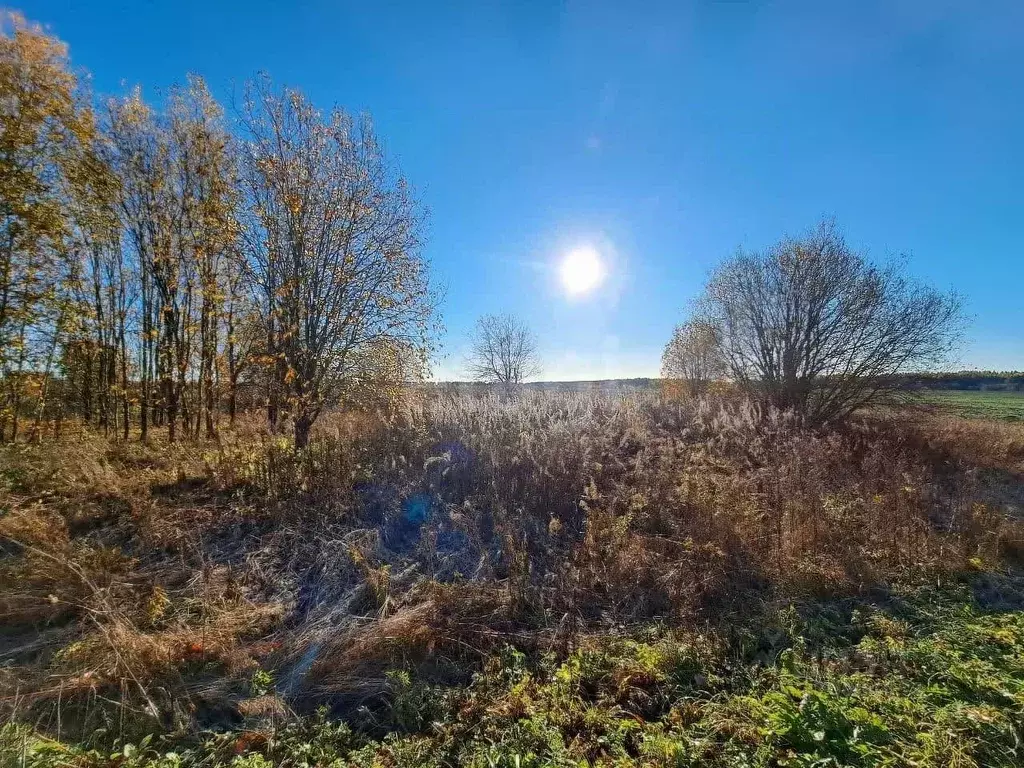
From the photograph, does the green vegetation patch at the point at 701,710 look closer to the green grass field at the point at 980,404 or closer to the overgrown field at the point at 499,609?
the overgrown field at the point at 499,609

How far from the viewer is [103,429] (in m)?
12.2

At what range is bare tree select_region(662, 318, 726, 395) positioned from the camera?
15.7 meters

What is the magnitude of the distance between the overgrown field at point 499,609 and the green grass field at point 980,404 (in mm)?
8779

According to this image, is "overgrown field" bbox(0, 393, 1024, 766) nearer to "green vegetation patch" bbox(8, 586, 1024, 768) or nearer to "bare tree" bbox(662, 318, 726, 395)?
"green vegetation patch" bbox(8, 586, 1024, 768)

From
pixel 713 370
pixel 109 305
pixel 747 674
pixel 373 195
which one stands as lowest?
pixel 747 674

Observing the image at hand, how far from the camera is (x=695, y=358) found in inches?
656

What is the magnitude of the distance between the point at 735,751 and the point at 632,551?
2.37m

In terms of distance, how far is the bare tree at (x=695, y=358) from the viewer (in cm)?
1573

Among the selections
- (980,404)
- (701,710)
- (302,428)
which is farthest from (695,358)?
(980,404)

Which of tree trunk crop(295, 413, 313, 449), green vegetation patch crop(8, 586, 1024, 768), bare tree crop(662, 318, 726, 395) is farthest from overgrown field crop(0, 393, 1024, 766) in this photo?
bare tree crop(662, 318, 726, 395)

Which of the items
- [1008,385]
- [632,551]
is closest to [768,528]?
[632,551]

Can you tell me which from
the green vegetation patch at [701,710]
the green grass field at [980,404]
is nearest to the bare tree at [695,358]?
the green grass field at [980,404]

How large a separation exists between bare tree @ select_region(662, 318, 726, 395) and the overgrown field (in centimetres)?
868

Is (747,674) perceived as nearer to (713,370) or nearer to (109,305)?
(713,370)
